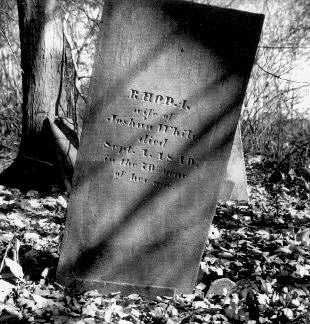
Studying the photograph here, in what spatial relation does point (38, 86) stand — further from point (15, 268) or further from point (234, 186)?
point (234, 186)

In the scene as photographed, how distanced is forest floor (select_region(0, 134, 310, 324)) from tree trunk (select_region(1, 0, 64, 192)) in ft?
1.10

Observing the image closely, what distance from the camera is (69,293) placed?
2.82 meters

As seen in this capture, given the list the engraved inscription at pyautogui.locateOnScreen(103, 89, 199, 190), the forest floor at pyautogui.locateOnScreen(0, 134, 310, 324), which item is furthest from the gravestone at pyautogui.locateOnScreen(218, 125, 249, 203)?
the engraved inscription at pyautogui.locateOnScreen(103, 89, 199, 190)

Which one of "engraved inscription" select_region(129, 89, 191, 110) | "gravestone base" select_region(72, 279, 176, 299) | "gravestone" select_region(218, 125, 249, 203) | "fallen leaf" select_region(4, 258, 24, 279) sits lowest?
"gravestone base" select_region(72, 279, 176, 299)

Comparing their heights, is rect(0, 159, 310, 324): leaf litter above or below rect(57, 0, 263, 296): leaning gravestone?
below

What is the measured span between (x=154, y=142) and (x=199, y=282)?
1.32m

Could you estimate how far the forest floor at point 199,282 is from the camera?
8.54 feet

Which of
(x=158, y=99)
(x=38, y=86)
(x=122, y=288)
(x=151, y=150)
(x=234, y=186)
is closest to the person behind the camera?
(x=158, y=99)

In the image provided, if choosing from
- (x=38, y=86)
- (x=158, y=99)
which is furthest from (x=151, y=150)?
(x=38, y=86)

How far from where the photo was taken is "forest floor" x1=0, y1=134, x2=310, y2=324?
2602mm

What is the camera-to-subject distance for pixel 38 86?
4430mm

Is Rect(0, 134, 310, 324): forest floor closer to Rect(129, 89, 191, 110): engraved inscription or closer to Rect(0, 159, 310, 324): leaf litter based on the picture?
Rect(0, 159, 310, 324): leaf litter

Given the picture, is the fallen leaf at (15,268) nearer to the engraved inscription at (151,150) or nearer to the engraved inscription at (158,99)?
the engraved inscription at (151,150)

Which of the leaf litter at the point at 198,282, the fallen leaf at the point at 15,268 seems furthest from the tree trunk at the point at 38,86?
the fallen leaf at the point at 15,268
